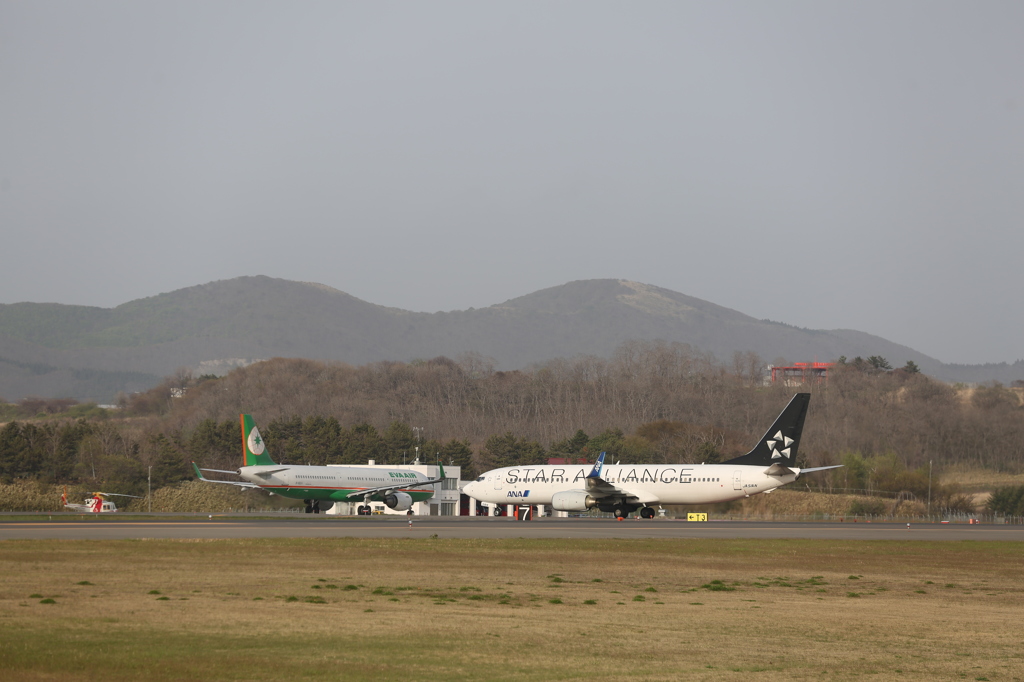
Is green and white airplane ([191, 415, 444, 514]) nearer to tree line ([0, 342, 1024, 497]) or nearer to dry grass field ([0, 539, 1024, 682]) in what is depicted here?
tree line ([0, 342, 1024, 497])

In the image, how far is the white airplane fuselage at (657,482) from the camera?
5547 centimetres

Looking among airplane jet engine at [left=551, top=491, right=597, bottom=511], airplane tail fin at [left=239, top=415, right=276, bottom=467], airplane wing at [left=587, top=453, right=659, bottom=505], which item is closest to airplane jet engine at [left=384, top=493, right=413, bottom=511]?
airplane tail fin at [left=239, top=415, right=276, bottom=467]

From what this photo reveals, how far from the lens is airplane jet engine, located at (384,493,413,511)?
229ft

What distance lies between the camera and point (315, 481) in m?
68.1

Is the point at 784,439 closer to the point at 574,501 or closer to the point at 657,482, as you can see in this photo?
the point at 657,482

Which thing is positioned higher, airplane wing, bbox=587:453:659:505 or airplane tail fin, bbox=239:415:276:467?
airplane tail fin, bbox=239:415:276:467

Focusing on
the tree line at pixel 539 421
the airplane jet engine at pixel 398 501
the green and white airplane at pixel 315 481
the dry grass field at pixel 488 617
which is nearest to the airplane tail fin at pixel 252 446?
the green and white airplane at pixel 315 481

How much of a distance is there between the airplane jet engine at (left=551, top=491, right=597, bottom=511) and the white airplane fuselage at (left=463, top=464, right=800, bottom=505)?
7.06ft

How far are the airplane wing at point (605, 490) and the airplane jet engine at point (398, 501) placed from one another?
17349 mm

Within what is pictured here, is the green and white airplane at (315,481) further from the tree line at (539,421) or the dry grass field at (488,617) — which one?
the dry grass field at (488,617)

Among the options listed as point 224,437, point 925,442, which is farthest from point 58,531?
point 925,442

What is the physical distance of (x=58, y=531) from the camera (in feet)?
128

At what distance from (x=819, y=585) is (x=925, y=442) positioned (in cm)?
11732

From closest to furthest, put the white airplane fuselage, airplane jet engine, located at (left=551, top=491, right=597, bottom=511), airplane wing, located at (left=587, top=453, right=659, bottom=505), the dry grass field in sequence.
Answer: the dry grass field, airplane wing, located at (left=587, top=453, right=659, bottom=505), the white airplane fuselage, airplane jet engine, located at (left=551, top=491, right=597, bottom=511)
